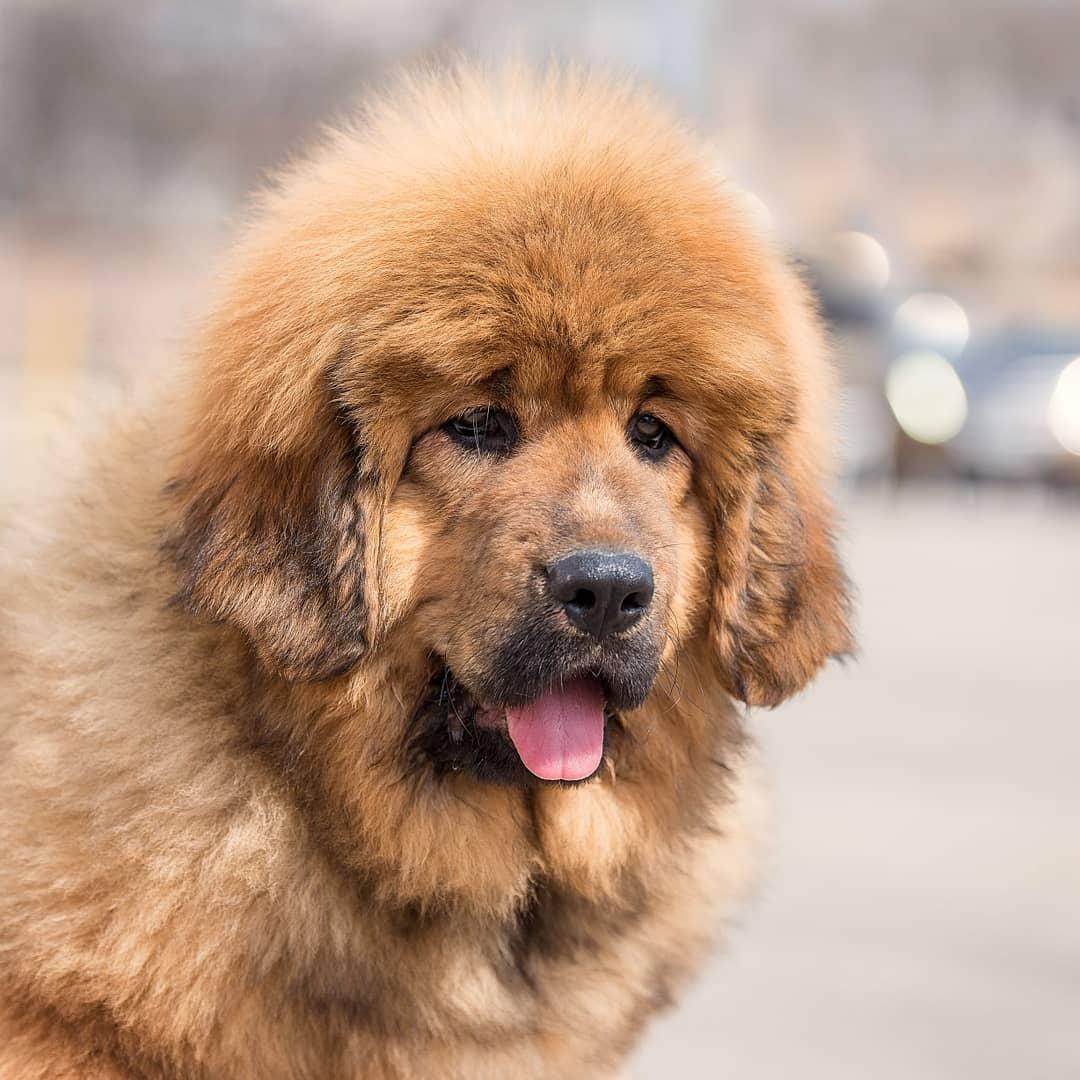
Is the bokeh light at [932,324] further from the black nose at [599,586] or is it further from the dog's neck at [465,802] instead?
the black nose at [599,586]

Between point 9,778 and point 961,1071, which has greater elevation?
point 9,778

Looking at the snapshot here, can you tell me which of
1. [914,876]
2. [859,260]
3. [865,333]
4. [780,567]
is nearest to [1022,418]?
[865,333]

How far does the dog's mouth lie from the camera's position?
2674 mm

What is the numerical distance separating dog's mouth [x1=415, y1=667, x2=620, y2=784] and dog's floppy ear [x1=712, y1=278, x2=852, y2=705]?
325mm

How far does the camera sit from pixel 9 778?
2.73 m

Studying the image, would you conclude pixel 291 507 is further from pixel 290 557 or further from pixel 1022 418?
pixel 1022 418

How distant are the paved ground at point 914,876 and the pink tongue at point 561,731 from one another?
3.47 feet

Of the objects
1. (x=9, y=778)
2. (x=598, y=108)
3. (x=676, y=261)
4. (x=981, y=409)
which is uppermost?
(x=598, y=108)

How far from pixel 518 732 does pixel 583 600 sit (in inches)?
12.3

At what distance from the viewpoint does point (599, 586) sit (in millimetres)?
A: 2461

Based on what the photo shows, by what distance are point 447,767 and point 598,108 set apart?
1.21 meters

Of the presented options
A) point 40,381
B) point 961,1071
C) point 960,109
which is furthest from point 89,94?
point 961,1071

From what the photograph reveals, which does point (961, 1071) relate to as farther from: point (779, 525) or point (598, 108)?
point (598, 108)

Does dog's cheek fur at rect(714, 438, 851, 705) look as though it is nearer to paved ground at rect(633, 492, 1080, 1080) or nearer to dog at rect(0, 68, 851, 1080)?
dog at rect(0, 68, 851, 1080)
